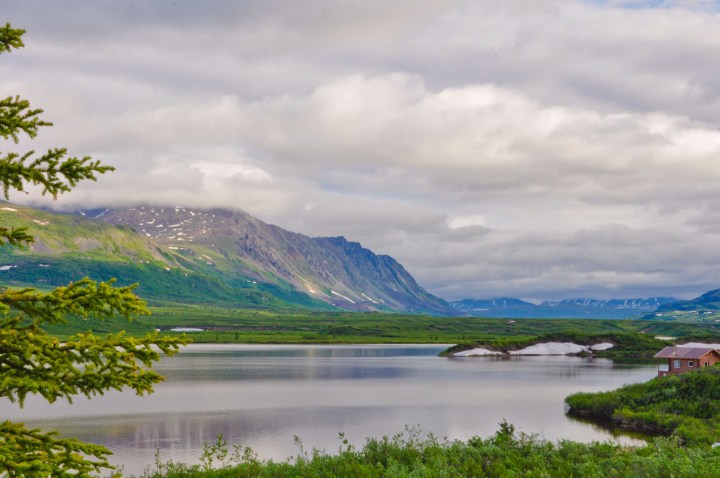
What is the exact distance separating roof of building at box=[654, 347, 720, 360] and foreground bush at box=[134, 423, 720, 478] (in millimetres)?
58688

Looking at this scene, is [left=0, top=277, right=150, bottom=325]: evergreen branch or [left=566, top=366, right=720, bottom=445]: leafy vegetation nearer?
[left=0, top=277, right=150, bottom=325]: evergreen branch

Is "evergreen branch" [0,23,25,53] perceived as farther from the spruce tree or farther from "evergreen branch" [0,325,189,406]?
"evergreen branch" [0,325,189,406]

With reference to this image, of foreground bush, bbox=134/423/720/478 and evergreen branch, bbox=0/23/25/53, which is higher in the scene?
evergreen branch, bbox=0/23/25/53

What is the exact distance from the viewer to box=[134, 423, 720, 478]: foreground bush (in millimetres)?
33656

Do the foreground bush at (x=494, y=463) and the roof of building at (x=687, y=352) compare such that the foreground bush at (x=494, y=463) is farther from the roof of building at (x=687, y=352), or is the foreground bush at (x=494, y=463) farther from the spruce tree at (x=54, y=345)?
the roof of building at (x=687, y=352)

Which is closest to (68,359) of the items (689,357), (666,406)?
(666,406)

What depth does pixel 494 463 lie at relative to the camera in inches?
1549

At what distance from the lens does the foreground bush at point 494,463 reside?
33.7 metres

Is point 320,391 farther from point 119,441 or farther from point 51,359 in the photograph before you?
point 51,359

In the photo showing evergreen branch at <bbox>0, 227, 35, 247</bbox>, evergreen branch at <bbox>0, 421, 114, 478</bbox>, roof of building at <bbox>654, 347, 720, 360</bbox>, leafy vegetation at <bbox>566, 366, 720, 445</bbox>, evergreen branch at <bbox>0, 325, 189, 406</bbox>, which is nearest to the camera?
evergreen branch at <bbox>0, 421, 114, 478</bbox>

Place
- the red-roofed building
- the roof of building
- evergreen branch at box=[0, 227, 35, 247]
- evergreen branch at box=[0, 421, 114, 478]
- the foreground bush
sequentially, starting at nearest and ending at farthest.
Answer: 1. evergreen branch at box=[0, 421, 114, 478]
2. evergreen branch at box=[0, 227, 35, 247]
3. the foreground bush
4. the red-roofed building
5. the roof of building

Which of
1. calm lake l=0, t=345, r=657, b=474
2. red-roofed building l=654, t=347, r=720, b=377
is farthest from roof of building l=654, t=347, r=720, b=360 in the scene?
calm lake l=0, t=345, r=657, b=474

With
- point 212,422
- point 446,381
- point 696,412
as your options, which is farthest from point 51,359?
point 446,381

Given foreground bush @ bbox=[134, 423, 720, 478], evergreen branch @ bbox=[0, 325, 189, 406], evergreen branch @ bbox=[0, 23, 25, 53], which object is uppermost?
A: evergreen branch @ bbox=[0, 23, 25, 53]
